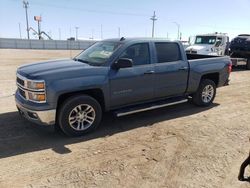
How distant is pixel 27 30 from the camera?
256ft

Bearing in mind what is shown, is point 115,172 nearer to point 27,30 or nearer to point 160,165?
point 160,165

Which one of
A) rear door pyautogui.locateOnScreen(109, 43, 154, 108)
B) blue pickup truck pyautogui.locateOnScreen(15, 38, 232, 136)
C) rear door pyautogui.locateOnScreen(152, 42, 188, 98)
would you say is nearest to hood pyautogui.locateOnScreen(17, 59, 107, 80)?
blue pickup truck pyautogui.locateOnScreen(15, 38, 232, 136)

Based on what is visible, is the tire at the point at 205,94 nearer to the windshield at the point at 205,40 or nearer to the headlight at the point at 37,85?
the headlight at the point at 37,85

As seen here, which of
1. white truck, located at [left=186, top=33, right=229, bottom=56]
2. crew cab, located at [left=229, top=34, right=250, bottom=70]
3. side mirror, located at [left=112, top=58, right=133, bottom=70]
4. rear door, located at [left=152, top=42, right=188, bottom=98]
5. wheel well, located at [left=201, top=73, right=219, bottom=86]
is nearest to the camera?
side mirror, located at [left=112, top=58, right=133, bottom=70]

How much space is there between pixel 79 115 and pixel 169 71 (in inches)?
93.7

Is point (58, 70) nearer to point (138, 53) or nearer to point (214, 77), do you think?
point (138, 53)

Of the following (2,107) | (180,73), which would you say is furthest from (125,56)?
(2,107)

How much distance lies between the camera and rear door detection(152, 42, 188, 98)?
6.25 meters

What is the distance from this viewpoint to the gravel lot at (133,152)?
12.4 ft

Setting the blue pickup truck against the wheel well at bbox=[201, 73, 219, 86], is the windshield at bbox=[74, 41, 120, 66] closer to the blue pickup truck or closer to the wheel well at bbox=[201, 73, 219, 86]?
the blue pickup truck

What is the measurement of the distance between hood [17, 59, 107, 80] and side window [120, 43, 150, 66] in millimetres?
742

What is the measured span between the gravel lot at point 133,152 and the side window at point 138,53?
135 cm

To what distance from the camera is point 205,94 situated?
7.52 m

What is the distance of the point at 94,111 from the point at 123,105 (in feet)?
2.45
